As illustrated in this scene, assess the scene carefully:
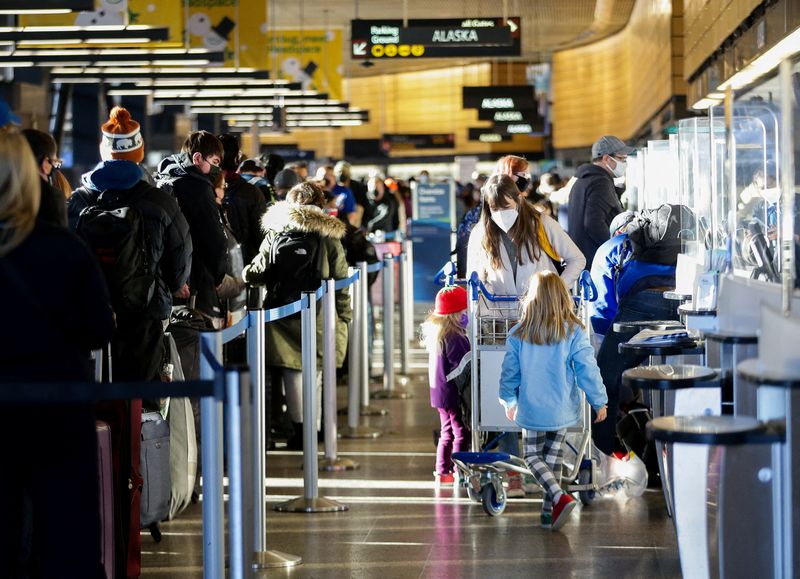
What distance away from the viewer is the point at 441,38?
1577 centimetres

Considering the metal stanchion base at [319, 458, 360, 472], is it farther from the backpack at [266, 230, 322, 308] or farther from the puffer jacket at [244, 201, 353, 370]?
the backpack at [266, 230, 322, 308]

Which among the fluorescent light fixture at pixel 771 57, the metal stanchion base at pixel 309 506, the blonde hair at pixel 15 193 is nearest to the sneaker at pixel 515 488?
the metal stanchion base at pixel 309 506

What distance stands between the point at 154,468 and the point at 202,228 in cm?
185

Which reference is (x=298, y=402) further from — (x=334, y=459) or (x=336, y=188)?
(x=336, y=188)

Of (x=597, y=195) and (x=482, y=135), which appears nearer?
(x=597, y=195)

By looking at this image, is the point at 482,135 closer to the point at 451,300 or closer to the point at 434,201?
the point at 434,201

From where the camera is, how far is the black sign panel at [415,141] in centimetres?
3928

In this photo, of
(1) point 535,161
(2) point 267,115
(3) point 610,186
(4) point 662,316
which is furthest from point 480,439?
(1) point 535,161

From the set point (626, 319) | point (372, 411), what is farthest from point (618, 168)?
point (372, 411)

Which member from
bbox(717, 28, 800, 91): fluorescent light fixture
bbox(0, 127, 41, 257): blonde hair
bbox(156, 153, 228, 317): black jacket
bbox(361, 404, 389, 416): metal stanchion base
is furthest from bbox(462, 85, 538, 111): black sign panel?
bbox(0, 127, 41, 257): blonde hair

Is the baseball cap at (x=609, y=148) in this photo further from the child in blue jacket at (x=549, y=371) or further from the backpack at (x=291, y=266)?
the child in blue jacket at (x=549, y=371)

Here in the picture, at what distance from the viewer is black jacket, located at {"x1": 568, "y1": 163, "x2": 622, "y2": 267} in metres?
8.81

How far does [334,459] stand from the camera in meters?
7.76

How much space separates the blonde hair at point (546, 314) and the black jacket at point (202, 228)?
179 cm
